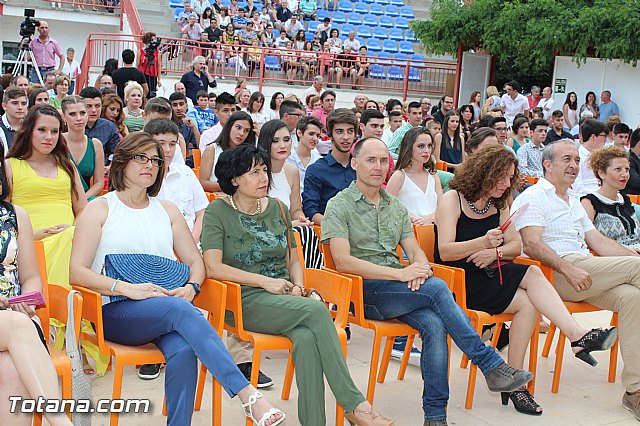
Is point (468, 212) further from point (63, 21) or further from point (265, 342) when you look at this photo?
point (63, 21)

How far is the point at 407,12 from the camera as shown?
21.0 meters

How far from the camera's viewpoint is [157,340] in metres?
3.36

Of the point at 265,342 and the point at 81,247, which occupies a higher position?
the point at 81,247

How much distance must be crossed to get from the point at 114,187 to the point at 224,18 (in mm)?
13908

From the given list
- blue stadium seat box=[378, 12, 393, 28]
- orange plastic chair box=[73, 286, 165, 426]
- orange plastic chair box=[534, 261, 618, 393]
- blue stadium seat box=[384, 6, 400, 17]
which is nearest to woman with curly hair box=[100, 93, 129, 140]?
orange plastic chair box=[73, 286, 165, 426]

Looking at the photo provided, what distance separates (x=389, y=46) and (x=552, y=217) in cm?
1555

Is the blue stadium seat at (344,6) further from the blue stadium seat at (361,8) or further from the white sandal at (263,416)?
the white sandal at (263,416)

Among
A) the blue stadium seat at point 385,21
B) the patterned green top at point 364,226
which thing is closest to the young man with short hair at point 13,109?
the patterned green top at point 364,226

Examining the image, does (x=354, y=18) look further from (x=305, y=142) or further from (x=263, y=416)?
(x=263, y=416)

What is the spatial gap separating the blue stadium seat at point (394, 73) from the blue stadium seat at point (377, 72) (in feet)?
0.36

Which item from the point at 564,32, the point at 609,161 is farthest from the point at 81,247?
the point at 564,32

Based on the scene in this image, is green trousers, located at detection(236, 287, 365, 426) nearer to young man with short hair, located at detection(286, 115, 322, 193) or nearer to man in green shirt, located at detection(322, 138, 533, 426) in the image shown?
man in green shirt, located at detection(322, 138, 533, 426)

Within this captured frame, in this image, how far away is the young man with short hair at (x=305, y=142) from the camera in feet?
19.5

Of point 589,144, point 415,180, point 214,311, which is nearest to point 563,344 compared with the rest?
point 415,180
